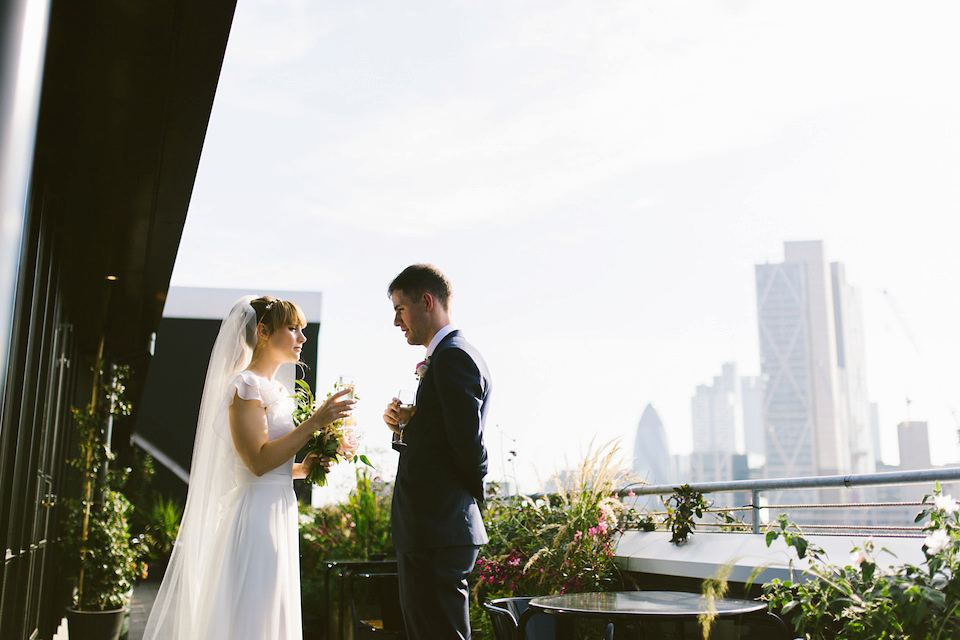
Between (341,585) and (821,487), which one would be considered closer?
(821,487)

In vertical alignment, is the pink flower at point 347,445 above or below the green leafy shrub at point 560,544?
above

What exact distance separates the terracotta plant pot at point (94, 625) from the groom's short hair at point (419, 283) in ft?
14.6

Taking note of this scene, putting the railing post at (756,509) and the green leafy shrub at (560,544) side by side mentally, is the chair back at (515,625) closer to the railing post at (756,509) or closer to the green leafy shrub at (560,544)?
the green leafy shrub at (560,544)

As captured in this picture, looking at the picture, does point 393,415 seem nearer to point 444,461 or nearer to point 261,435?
point 444,461

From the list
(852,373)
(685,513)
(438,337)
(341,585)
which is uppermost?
(852,373)

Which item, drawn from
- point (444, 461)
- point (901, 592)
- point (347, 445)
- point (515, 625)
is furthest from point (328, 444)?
point (901, 592)

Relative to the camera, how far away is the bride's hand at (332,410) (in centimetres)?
289

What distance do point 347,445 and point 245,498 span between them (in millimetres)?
414

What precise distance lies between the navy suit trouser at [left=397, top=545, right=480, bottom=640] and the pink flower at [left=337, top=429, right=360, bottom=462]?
0.62 metres

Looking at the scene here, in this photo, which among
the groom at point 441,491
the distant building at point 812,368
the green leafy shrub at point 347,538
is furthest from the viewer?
the distant building at point 812,368

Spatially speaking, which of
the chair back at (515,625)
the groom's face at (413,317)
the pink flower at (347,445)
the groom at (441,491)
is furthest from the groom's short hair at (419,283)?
the chair back at (515,625)

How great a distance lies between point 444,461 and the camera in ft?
8.65

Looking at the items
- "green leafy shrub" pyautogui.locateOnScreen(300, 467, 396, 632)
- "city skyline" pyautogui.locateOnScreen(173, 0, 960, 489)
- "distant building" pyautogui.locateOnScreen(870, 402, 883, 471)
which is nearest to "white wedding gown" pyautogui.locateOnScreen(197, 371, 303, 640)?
"city skyline" pyautogui.locateOnScreen(173, 0, 960, 489)

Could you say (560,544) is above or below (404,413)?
below
